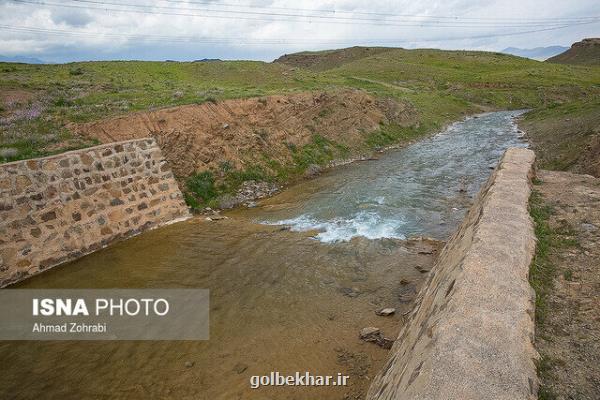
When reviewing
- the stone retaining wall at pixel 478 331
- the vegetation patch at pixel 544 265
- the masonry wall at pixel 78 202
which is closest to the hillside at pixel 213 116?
the masonry wall at pixel 78 202

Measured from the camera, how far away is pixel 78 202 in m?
11.2

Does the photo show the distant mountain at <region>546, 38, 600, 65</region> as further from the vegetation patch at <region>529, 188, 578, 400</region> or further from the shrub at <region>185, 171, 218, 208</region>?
the vegetation patch at <region>529, 188, 578, 400</region>

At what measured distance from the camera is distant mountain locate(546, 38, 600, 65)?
3573 inches

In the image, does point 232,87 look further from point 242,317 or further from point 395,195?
point 242,317

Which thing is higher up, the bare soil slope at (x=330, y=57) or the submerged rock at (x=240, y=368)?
the bare soil slope at (x=330, y=57)

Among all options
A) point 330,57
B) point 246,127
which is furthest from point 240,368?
point 330,57

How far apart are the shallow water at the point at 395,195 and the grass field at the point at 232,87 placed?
16.9 feet

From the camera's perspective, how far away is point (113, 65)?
121 ft

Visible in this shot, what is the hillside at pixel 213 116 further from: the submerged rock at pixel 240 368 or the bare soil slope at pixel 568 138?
the submerged rock at pixel 240 368

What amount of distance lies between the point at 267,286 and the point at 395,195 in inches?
309

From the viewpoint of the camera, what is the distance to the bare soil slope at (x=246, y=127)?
1519cm

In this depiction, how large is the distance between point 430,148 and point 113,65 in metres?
30.1

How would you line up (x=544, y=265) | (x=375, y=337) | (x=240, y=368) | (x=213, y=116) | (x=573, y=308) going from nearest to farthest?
(x=573, y=308)
(x=544, y=265)
(x=240, y=368)
(x=375, y=337)
(x=213, y=116)

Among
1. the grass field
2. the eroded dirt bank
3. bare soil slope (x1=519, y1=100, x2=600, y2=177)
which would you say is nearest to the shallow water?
the eroded dirt bank
